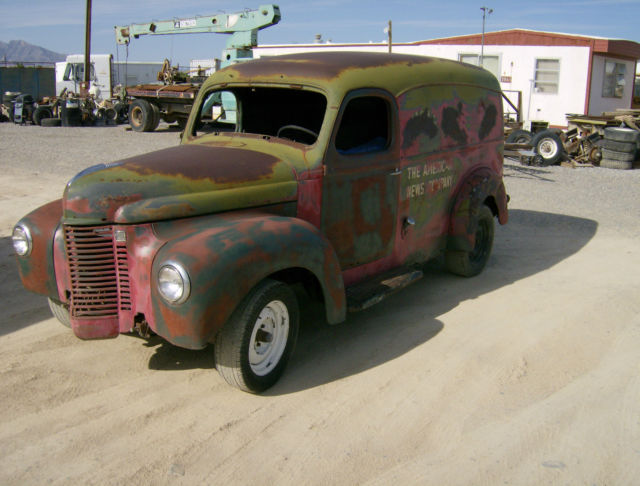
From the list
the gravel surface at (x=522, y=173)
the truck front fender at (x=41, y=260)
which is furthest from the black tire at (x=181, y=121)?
the truck front fender at (x=41, y=260)

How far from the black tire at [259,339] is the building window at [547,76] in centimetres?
1834

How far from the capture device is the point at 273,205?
4082mm

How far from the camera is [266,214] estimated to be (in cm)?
403

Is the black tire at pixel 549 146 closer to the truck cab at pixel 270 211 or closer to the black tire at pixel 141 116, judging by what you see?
the truck cab at pixel 270 211

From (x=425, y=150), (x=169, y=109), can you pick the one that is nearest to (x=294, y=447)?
(x=425, y=150)

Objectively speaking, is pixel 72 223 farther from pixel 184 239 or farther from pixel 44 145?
A: pixel 44 145

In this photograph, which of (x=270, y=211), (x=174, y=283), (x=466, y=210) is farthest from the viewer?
(x=466, y=210)

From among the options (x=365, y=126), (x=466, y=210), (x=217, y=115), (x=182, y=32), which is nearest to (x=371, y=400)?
(x=365, y=126)

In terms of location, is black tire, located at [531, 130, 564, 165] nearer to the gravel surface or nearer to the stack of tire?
the gravel surface

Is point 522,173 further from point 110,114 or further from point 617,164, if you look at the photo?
point 110,114

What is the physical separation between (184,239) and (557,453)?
2.31m

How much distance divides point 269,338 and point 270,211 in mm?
845

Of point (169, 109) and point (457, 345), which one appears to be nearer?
point (457, 345)

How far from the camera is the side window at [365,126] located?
470 cm
